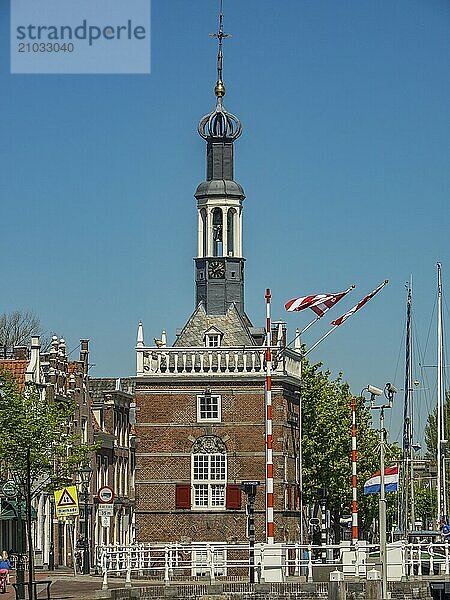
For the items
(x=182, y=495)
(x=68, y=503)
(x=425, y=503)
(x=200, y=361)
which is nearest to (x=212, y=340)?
(x=200, y=361)

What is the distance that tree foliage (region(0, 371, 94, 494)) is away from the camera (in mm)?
Answer: 63594

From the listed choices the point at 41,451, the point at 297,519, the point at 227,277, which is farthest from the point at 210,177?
the point at 41,451

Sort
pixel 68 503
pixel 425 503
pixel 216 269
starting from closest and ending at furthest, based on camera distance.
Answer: pixel 68 503, pixel 216 269, pixel 425 503

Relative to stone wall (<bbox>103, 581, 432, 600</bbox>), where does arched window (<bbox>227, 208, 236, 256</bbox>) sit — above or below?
above

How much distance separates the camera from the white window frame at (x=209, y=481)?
78438mm

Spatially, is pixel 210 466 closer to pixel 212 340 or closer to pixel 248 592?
pixel 212 340

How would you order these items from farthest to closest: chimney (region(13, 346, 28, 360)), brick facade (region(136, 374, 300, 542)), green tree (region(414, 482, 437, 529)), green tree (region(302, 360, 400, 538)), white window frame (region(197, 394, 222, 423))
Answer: green tree (region(414, 482, 437, 529)), green tree (region(302, 360, 400, 538)), chimney (region(13, 346, 28, 360)), white window frame (region(197, 394, 222, 423)), brick facade (region(136, 374, 300, 542))

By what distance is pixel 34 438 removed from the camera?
212ft

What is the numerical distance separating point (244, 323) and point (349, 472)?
15378 mm

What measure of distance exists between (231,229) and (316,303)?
26.7m

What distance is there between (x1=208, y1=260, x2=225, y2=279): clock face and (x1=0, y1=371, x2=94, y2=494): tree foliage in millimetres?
16971

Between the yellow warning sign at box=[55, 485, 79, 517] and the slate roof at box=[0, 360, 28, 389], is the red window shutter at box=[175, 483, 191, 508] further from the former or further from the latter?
the yellow warning sign at box=[55, 485, 79, 517]

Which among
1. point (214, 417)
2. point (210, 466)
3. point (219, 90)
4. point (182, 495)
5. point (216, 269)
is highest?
point (219, 90)

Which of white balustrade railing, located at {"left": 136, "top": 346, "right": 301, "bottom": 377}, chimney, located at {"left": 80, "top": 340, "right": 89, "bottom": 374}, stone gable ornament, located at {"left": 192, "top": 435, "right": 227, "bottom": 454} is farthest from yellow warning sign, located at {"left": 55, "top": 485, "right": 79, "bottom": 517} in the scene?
chimney, located at {"left": 80, "top": 340, "right": 89, "bottom": 374}
